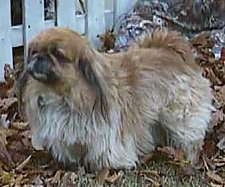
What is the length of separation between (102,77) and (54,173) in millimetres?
643

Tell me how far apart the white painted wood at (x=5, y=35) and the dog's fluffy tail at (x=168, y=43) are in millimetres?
1365

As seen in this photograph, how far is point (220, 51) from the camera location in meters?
6.00

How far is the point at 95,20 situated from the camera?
19.6 ft

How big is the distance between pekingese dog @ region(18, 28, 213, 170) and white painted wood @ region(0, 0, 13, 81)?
1389 mm

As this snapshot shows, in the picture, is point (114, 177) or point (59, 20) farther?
point (59, 20)

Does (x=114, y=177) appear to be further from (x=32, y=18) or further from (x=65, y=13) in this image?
(x=65, y=13)

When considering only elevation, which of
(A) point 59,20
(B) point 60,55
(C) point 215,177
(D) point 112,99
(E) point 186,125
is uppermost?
(B) point 60,55

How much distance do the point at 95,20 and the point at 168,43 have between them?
204 centimetres

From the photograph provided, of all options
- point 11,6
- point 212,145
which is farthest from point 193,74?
point 11,6

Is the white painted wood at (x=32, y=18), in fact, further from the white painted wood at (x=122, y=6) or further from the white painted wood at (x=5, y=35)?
the white painted wood at (x=122, y=6)

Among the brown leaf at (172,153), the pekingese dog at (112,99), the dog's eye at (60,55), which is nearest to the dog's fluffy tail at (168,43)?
the pekingese dog at (112,99)

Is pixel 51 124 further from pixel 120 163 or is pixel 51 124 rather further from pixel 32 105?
pixel 120 163

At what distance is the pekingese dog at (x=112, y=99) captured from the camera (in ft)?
11.4

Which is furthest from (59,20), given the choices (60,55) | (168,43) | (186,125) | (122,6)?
(60,55)
